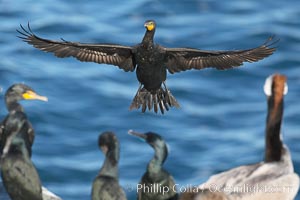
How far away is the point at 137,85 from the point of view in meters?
19.1

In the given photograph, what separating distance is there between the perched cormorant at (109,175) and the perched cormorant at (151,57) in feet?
8.53

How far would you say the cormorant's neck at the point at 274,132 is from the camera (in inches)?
420

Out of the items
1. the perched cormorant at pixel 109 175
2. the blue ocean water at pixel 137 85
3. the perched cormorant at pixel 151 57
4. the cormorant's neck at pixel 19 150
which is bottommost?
the perched cormorant at pixel 109 175

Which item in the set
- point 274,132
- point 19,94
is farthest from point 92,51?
point 274,132

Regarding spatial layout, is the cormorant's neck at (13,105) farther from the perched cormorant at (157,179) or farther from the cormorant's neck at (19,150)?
the perched cormorant at (157,179)

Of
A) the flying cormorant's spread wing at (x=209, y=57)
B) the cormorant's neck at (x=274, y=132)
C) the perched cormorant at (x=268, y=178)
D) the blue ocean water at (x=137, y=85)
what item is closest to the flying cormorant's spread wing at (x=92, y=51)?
the flying cormorant's spread wing at (x=209, y=57)

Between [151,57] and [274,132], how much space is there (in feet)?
6.13

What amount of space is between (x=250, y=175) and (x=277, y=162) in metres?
0.37

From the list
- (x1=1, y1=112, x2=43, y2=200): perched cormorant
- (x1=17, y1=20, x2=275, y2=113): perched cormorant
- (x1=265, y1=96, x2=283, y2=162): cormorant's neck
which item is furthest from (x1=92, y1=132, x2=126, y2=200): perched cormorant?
(x1=17, y1=20, x2=275, y2=113): perched cormorant

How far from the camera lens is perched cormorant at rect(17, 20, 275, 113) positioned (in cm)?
1220

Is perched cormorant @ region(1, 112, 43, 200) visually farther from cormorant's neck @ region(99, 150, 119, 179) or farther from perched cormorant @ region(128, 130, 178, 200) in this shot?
perched cormorant @ region(128, 130, 178, 200)

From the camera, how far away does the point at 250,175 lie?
10.4 m

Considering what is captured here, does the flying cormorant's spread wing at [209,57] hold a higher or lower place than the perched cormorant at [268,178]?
higher

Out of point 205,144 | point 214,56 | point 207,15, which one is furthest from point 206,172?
point 207,15
